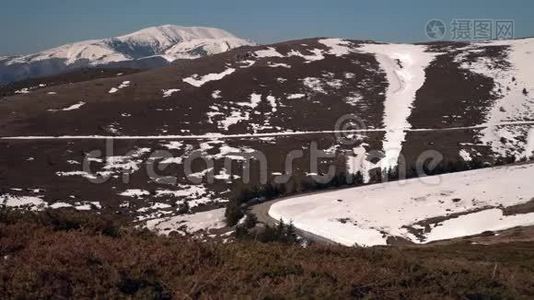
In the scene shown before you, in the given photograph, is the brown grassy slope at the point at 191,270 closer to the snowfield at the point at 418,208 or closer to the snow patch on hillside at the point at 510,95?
the snowfield at the point at 418,208

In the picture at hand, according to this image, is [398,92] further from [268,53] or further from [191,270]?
[191,270]

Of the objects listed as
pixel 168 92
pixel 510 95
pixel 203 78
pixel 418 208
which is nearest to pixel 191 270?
pixel 418 208

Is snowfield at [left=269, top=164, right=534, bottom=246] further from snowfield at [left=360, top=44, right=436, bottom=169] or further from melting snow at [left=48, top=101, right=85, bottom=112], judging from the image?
melting snow at [left=48, top=101, right=85, bottom=112]

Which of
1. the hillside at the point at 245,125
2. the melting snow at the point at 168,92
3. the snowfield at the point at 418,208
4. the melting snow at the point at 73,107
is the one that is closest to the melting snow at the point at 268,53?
the hillside at the point at 245,125

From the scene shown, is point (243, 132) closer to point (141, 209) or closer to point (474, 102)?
point (141, 209)

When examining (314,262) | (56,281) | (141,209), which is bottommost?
(141,209)

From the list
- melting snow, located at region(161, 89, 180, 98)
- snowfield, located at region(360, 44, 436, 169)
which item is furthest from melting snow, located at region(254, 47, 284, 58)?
melting snow, located at region(161, 89, 180, 98)

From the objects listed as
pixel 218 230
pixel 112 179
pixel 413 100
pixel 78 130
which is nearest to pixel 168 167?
pixel 112 179
